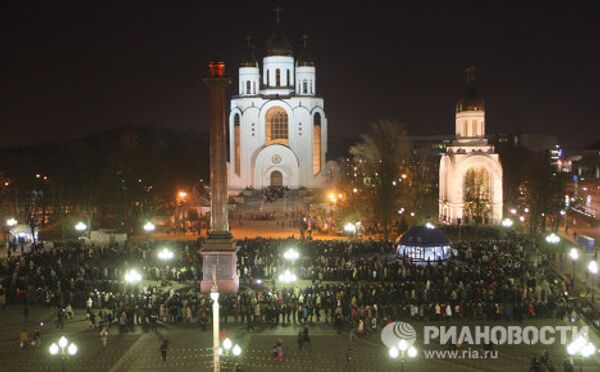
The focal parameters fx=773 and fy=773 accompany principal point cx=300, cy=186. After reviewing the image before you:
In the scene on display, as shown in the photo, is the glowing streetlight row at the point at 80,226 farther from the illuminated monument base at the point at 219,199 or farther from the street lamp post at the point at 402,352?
the street lamp post at the point at 402,352

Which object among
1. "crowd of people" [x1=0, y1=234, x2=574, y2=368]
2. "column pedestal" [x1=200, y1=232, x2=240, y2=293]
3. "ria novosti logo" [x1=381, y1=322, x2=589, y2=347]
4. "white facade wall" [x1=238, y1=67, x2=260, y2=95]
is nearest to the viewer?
"ria novosti logo" [x1=381, y1=322, x2=589, y2=347]

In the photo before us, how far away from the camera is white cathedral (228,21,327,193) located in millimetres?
63594

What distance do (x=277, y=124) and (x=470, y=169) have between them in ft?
69.7

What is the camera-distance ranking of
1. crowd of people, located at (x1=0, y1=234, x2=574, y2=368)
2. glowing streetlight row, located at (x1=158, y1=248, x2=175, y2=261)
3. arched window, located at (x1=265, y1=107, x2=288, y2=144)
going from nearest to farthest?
crowd of people, located at (x1=0, y1=234, x2=574, y2=368)
glowing streetlight row, located at (x1=158, y1=248, x2=175, y2=261)
arched window, located at (x1=265, y1=107, x2=288, y2=144)

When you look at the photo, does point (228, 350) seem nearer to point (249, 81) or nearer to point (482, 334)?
point (482, 334)

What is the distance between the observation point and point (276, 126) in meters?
65.8

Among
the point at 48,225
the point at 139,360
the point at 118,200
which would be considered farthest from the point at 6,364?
the point at 48,225

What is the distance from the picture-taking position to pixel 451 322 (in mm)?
23266

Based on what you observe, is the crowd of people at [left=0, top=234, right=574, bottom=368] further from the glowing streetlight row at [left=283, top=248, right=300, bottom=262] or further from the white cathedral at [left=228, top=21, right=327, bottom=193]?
the white cathedral at [left=228, top=21, right=327, bottom=193]

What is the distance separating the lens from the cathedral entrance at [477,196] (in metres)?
Answer: 46.3

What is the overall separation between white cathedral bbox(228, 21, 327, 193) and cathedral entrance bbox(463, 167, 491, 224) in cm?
1785

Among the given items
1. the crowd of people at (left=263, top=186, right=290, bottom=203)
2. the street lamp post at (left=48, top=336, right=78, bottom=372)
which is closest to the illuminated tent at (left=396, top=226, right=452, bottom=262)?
the street lamp post at (left=48, top=336, right=78, bottom=372)

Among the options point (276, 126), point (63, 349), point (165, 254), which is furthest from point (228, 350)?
point (276, 126)

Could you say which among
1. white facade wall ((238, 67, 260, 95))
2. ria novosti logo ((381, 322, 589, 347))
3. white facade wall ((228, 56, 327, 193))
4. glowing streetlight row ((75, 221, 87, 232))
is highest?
white facade wall ((238, 67, 260, 95))
